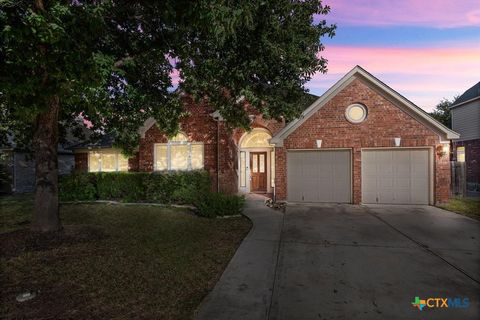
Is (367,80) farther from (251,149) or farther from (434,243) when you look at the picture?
(434,243)

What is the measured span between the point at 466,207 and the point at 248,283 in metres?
12.1

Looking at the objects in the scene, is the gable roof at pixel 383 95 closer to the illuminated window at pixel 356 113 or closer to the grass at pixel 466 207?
the illuminated window at pixel 356 113

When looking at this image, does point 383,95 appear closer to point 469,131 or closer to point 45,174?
point 45,174

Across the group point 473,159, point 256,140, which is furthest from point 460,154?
point 256,140

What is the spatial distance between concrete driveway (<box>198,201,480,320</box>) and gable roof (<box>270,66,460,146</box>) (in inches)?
195

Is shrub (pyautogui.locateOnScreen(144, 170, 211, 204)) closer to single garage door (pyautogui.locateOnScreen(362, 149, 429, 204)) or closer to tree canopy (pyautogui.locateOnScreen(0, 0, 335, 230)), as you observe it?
tree canopy (pyautogui.locateOnScreen(0, 0, 335, 230))

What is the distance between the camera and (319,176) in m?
13.4

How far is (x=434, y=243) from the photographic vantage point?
6.87 meters

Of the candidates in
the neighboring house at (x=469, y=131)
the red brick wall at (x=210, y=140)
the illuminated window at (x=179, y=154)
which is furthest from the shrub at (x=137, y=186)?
the neighboring house at (x=469, y=131)

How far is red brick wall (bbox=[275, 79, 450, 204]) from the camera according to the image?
12438mm

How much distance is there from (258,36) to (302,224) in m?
5.92

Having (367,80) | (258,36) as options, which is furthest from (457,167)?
(258,36)

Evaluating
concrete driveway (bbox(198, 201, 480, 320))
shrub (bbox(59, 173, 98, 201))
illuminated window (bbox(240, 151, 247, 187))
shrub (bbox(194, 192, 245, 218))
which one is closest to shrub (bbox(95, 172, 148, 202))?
shrub (bbox(59, 173, 98, 201))

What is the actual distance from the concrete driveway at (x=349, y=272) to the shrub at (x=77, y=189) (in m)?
10.0
